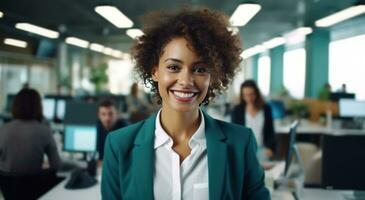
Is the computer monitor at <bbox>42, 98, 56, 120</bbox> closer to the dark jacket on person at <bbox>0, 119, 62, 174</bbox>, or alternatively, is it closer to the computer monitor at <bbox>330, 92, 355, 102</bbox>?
the dark jacket on person at <bbox>0, 119, 62, 174</bbox>

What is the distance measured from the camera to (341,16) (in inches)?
242

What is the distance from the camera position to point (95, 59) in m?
11.2

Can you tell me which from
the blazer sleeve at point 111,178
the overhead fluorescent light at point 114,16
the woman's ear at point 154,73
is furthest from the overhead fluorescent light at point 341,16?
the blazer sleeve at point 111,178

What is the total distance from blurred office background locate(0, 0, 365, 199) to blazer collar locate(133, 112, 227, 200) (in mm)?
260

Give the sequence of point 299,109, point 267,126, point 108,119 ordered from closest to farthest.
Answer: point 108,119 → point 267,126 → point 299,109

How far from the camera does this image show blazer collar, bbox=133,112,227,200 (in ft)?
3.23

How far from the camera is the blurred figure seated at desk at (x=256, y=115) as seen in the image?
3654 mm

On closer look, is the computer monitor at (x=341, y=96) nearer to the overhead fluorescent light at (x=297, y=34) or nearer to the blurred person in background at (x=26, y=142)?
the overhead fluorescent light at (x=297, y=34)

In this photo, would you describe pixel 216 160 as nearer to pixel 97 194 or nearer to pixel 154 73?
pixel 154 73

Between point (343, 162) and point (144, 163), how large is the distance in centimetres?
144

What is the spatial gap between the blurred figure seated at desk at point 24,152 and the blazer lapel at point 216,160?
207 cm

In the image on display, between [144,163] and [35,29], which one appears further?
[35,29]

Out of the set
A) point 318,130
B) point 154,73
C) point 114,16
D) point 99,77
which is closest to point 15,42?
point 114,16

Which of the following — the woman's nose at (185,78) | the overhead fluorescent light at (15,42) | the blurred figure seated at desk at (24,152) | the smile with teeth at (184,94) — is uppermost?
the overhead fluorescent light at (15,42)
